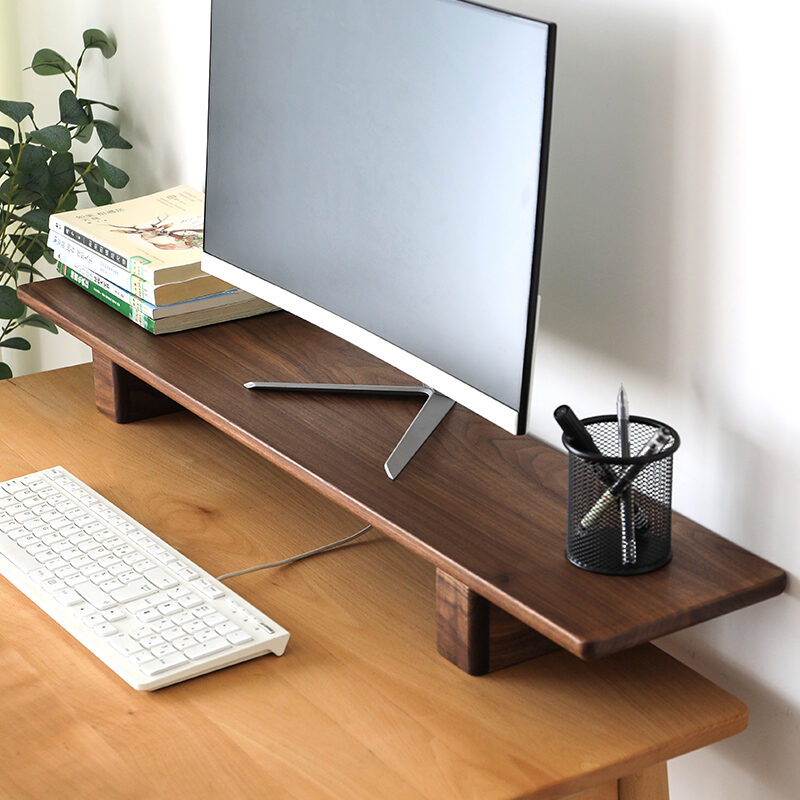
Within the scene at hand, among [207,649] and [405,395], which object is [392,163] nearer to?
[405,395]

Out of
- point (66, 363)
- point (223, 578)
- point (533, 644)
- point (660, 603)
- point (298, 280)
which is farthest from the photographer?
point (66, 363)

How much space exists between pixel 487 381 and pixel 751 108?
32 centimetres

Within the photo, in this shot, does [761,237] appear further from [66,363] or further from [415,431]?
[66,363]

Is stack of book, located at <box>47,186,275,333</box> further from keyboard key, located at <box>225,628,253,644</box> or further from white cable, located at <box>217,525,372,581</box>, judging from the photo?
keyboard key, located at <box>225,628,253,644</box>

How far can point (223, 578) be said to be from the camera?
1.23m

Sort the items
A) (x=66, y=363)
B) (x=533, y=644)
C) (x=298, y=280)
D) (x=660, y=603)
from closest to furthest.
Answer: (x=660, y=603), (x=533, y=644), (x=298, y=280), (x=66, y=363)

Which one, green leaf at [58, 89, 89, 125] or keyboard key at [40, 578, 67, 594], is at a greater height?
green leaf at [58, 89, 89, 125]

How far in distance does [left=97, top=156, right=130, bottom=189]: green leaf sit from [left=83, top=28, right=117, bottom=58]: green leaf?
171 millimetres

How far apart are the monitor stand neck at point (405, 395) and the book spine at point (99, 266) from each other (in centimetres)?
24

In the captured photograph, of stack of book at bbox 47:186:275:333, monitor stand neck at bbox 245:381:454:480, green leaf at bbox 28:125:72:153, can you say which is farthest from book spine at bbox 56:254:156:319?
green leaf at bbox 28:125:72:153

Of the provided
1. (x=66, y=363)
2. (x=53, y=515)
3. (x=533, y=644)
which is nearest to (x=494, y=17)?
(x=533, y=644)

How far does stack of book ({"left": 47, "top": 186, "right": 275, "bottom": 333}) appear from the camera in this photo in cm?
153

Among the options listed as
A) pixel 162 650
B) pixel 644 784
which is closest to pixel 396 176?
pixel 162 650

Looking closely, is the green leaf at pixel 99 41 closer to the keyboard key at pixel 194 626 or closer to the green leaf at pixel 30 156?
the green leaf at pixel 30 156
